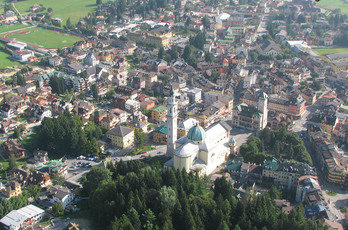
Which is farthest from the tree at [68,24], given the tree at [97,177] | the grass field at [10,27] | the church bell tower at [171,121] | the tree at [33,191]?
the tree at [97,177]

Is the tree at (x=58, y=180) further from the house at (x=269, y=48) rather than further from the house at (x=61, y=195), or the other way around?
the house at (x=269, y=48)

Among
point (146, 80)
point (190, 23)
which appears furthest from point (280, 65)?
point (190, 23)

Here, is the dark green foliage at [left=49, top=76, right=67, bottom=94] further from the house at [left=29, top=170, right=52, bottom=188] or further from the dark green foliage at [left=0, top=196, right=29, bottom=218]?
the dark green foliage at [left=0, top=196, right=29, bottom=218]

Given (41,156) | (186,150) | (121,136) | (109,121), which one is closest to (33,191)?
(41,156)

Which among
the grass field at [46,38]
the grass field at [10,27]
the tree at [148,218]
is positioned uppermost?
the grass field at [10,27]

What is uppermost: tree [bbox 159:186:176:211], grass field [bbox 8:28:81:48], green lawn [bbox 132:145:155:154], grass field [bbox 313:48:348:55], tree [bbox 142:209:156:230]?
grass field [bbox 8:28:81:48]

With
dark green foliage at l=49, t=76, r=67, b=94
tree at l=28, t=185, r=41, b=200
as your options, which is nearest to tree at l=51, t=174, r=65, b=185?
tree at l=28, t=185, r=41, b=200
